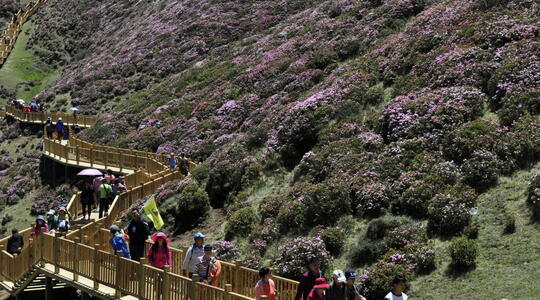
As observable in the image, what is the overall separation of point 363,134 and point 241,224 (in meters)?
5.71

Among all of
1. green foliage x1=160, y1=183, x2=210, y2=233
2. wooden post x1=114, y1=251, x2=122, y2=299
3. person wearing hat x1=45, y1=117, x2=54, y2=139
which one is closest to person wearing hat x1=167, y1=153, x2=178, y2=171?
green foliage x1=160, y1=183, x2=210, y2=233

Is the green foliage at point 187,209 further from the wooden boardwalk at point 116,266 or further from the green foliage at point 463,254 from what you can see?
the green foliage at point 463,254

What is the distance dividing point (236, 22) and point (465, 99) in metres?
37.7

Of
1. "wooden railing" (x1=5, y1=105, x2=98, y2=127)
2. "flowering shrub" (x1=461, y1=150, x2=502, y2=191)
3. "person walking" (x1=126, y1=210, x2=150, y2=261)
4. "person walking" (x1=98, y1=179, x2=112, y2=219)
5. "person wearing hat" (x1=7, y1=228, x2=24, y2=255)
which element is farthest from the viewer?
"wooden railing" (x1=5, y1=105, x2=98, y2=127)

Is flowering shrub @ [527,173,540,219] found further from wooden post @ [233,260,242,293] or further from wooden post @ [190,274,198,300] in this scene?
wooden post @ [190,274,198,300]

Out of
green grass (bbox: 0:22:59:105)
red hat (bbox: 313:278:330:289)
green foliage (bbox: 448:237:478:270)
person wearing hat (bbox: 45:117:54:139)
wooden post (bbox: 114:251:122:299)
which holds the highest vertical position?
red hat (bbox: 313:278:330:289)

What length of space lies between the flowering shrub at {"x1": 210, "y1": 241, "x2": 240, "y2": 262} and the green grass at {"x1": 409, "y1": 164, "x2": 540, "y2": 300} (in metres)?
6.54

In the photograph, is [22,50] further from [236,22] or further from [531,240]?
[531,240]

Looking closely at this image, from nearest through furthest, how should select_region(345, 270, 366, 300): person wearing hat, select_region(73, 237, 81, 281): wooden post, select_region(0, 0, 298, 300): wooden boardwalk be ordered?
select_region(345, 270, 366, 300): person wearing hat, select_region(0, 0, 298, 300): wooden boardwalk, select_region(73, 237, 81, 281): wooden post

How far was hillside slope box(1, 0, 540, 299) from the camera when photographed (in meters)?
18.4

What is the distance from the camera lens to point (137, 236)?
1750cm

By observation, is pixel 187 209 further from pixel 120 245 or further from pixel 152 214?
pixel 120 245

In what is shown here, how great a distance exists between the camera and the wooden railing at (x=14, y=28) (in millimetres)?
84625

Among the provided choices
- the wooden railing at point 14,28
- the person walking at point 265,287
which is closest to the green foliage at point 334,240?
the person walking at point 265,287
